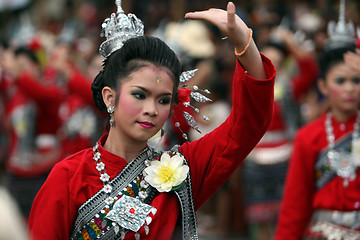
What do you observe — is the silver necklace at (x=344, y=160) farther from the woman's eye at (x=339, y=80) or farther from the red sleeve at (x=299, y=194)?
the woman's eye at (x=339, y=80)

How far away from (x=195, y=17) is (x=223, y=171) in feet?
2.14

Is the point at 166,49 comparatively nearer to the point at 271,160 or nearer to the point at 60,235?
the point at 60,235

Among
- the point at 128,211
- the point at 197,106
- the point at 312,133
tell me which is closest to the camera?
the point at 128,211

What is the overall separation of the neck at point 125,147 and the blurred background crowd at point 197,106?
10.2 feet

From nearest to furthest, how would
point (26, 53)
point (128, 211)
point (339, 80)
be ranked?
point (128, 211), point (339, 80), point (26, 53)

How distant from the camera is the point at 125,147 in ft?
9.09

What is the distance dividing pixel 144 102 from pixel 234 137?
Answer: 0.39 meters

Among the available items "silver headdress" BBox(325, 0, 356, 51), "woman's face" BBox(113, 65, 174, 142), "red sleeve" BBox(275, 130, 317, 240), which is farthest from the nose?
"silver headdress" BBox(325, 0, 356, 51)

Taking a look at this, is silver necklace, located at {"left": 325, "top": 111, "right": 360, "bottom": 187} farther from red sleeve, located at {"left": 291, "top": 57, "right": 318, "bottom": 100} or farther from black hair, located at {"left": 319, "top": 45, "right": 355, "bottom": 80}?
red sleeve, located at {"left": 291, "top": 57, "right": 318, "bottom": 100}

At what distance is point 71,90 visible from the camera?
23.0ft

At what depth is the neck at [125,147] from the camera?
9.07 ft

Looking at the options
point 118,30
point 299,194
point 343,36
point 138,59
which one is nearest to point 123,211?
point 138,59

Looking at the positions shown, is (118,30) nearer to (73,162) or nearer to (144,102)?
(144,102)

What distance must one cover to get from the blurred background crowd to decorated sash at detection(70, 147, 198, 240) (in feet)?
10.5
